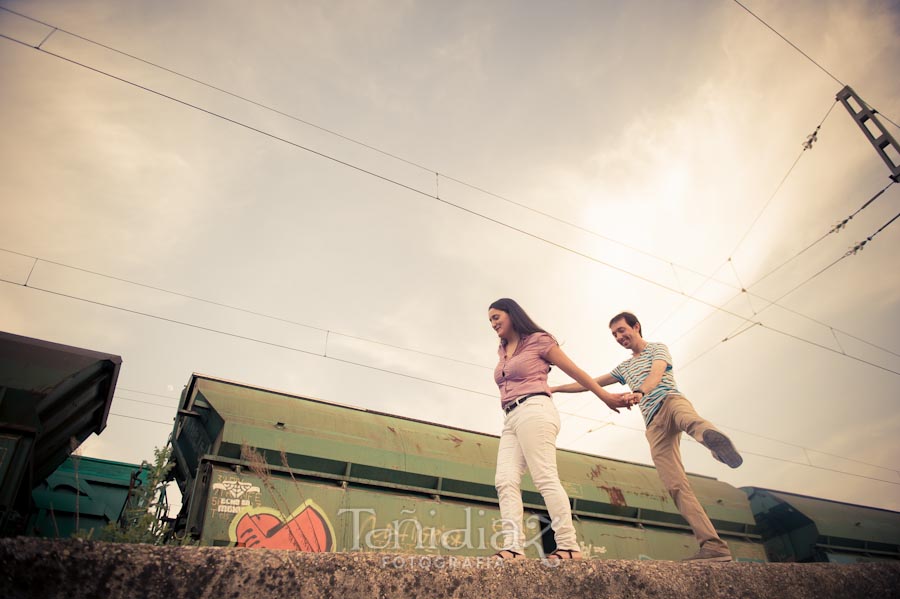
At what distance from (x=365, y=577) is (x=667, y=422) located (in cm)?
306

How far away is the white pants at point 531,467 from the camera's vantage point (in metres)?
3.44

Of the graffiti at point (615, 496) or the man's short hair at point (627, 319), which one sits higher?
the man's short hair at point (627, 319)

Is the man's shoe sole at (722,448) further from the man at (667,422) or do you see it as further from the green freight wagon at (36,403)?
the green freight wagon at (36,403)

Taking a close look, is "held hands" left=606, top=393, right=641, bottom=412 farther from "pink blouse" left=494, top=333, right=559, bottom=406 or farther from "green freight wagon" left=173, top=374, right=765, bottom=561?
"green freight wagon" left=173, top=374, right=765, bottom=561

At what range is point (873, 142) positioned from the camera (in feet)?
31.4

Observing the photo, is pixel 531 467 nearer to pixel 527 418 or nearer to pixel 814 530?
pixel 527 418

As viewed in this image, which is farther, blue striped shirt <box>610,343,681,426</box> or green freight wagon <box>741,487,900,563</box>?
green freight wagon <box>741,487,900,563</box>

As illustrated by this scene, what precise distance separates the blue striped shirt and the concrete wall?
4.94 feet

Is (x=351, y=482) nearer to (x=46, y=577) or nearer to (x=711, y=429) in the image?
(x=711, y=429)

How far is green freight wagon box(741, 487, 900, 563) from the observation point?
1059cm

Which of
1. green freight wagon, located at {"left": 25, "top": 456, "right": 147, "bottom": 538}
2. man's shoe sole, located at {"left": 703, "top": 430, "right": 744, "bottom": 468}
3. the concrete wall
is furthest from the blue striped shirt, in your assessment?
green freight wagon, located at {"left": 25, "top": 456, "right": 147, "bottom": 538}

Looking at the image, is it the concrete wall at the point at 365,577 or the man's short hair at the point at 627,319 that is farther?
the man's short hair at the point at 627,319

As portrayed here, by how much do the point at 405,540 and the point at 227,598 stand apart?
5.06m

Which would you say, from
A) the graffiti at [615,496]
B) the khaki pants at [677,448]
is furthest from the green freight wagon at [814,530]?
the khaki pants at [677,448]
